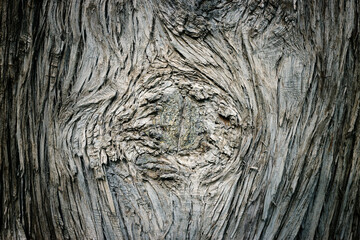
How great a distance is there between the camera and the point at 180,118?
1158 millimetres

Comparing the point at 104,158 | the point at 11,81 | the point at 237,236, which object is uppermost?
the point at 11,81

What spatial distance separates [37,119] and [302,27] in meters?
1.06

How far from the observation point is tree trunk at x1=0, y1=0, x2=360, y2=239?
1.16m

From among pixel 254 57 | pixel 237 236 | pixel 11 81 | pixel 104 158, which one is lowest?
pixel 237 236

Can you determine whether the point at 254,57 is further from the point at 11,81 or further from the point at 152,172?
the point at 11,81

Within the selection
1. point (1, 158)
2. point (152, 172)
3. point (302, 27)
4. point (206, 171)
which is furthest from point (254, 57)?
point (1, 158)

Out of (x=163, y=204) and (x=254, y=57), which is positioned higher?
(x=254, y=57)

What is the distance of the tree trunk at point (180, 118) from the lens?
1157 millimetres

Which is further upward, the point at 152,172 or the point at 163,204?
the point at 152,172

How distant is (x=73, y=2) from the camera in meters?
1.24

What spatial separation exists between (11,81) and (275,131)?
99cm

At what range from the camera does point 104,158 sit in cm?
115

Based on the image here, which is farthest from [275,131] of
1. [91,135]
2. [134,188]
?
[91,135]

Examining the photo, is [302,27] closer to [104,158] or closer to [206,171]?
[206,171]
